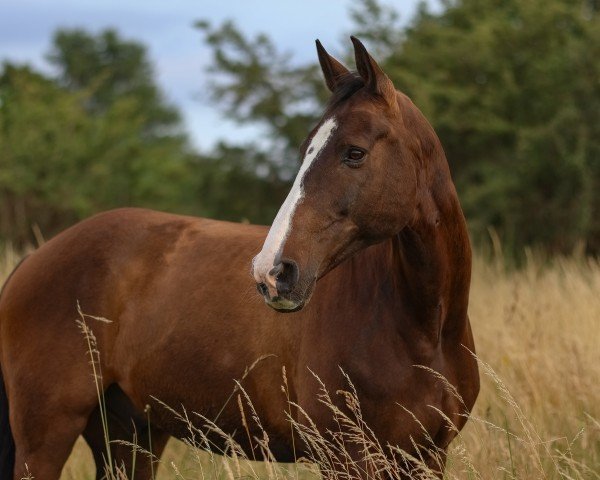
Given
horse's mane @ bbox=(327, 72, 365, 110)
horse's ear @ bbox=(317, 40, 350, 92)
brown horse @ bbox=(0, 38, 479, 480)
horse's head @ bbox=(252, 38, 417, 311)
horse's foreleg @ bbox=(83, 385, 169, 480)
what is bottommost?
horse's foreleg @ bbox=(83, 385, 169, 480)

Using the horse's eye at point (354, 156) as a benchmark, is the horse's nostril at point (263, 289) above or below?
below

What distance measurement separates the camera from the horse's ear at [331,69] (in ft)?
12.5

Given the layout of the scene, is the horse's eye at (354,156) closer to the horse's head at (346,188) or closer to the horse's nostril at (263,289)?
the horse's head at (346,188)

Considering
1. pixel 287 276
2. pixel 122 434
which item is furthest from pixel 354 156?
pixel 122 434

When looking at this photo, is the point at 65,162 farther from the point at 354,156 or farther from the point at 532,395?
the point at 354,156

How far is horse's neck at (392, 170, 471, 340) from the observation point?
3.74m

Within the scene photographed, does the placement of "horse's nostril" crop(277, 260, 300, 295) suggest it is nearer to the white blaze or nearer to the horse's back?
the white blaze

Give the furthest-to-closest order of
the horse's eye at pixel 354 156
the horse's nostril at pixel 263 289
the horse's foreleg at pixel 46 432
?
the horse's foreleg at pixel 46 432
the horse's eye at pixel 354 156
the horse's nostril at pixel 263 289

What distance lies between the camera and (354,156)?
3500 mm

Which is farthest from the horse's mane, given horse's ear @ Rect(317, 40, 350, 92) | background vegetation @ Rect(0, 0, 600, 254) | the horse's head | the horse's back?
background vegetation @ Rect(0, 0, 600, 254)

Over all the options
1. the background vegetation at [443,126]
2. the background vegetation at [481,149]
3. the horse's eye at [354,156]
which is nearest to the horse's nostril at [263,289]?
the horse's eye at [354,156]

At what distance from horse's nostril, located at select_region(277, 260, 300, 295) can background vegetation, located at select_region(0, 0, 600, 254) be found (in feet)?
37.0

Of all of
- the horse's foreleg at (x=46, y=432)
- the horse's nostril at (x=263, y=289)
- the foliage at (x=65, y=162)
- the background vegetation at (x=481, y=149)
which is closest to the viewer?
the horse's nostril at (x=263, y=289)

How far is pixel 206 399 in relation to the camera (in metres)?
4.34
